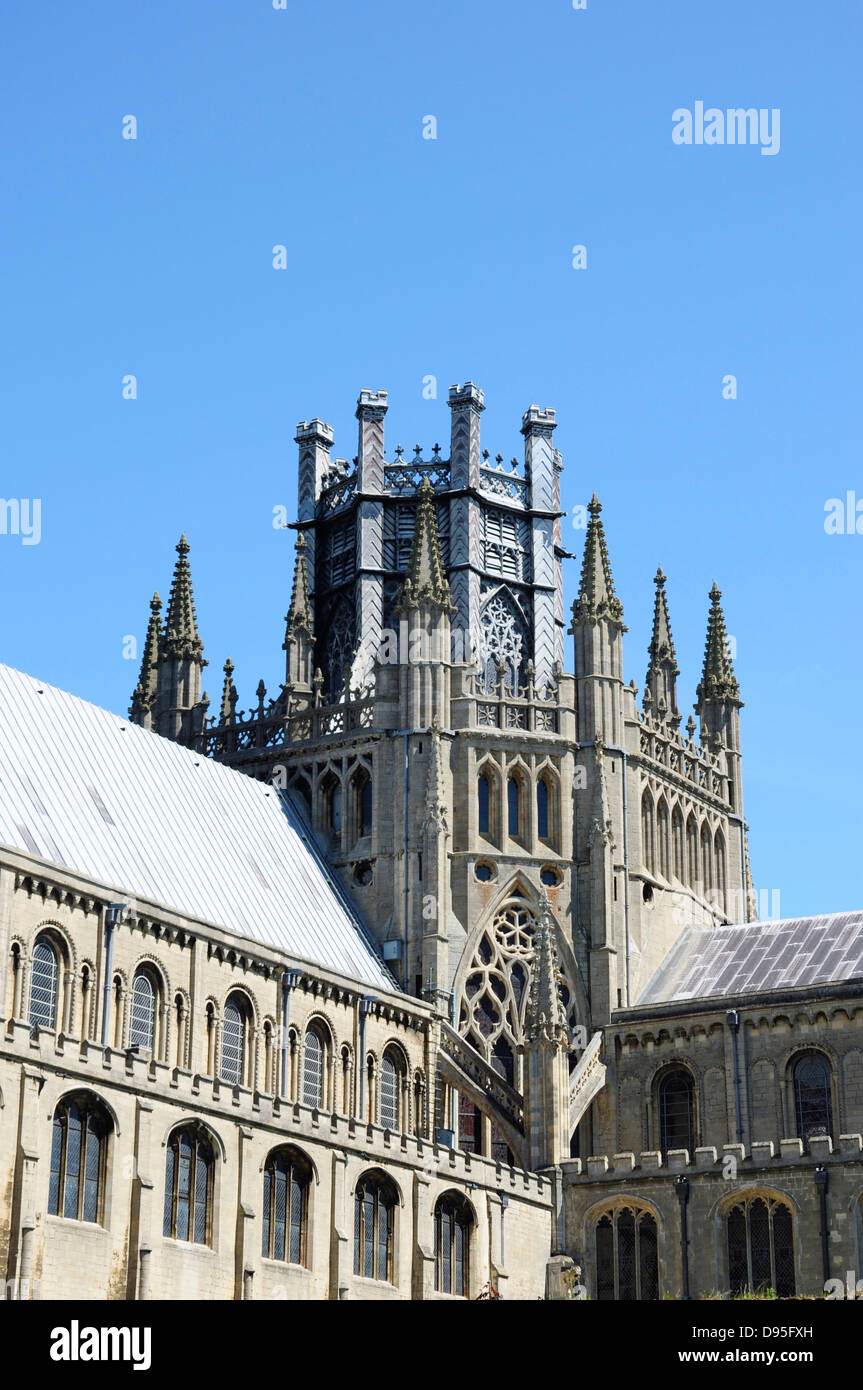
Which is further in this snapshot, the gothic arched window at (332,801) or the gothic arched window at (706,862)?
the gothic arched window at (706,862)

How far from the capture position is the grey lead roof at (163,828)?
6475 centimetres

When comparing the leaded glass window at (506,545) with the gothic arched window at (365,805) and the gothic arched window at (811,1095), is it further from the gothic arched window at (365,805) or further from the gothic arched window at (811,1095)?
the gothic arched window at (811,1095)

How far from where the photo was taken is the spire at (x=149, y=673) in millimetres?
88188

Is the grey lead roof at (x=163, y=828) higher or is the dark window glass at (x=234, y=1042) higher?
the grey lead roof at (x=163, y=828)

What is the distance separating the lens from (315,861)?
3059 inches

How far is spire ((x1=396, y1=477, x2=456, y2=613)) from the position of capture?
80.0m

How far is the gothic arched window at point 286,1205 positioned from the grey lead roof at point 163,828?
8.06 meters

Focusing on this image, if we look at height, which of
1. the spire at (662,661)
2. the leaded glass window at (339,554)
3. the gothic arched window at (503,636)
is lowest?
the spire at (662,661)

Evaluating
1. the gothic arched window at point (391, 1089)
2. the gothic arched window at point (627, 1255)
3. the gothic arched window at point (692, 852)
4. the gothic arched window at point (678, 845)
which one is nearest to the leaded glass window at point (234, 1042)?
the gothic arched window at point (391, 1089)

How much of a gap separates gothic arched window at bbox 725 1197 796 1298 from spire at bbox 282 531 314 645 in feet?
105

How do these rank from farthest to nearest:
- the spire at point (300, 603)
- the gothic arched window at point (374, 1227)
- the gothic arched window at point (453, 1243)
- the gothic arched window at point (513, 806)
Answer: the spire at point (300, 603), the gothic arched window at point (513, 806), the gothic arched window at point (453, 1243), the gothic arched window at point (374, 1227)

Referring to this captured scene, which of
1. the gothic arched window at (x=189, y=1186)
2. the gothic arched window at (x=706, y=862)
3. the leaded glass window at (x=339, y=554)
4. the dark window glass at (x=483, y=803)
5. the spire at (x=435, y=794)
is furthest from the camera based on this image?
the leaded glass window at (x=339, y=554)
